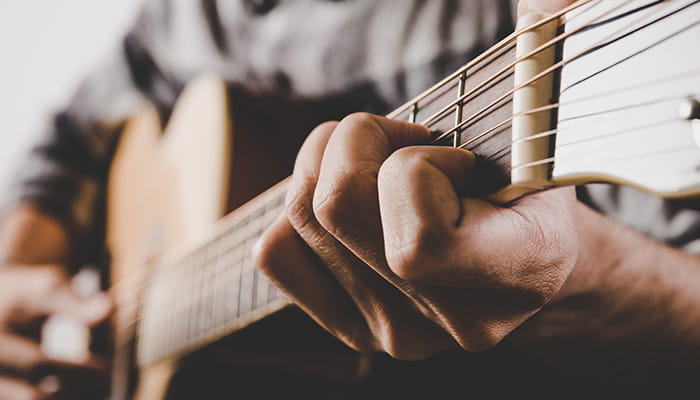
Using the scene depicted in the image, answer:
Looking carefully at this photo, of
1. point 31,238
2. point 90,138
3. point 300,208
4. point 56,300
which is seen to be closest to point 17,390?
point 56,300

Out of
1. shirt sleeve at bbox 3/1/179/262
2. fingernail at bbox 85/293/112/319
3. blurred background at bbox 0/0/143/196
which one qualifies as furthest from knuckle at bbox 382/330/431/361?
blurred background at bbox 0/0/143/196

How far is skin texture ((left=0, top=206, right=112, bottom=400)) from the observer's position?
2.83 ft

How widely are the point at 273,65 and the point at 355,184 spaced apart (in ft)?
2.16

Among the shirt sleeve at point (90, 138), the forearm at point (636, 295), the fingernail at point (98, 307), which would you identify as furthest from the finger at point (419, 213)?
the shirt sleeve at point (90, 138)

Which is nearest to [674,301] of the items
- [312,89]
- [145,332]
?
[312,89]

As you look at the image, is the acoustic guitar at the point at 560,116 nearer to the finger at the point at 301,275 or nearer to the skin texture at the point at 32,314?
the finger at the point at 301,275

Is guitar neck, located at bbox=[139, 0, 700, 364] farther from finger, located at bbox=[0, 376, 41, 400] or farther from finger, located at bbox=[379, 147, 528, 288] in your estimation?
finger, located at bbox=[0, 376, 41, 400]

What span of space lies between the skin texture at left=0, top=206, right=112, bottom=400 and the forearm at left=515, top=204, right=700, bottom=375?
76 cm

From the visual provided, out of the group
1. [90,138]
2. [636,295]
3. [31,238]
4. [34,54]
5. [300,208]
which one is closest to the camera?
[300,208]

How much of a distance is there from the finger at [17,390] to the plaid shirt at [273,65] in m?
0.35

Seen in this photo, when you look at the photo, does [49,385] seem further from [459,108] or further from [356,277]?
[459,108]

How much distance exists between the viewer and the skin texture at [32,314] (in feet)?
2.83

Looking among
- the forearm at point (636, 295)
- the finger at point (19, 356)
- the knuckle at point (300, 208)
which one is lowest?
the forearm at point (636, 295)

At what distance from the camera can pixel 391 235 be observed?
0.27 meters
